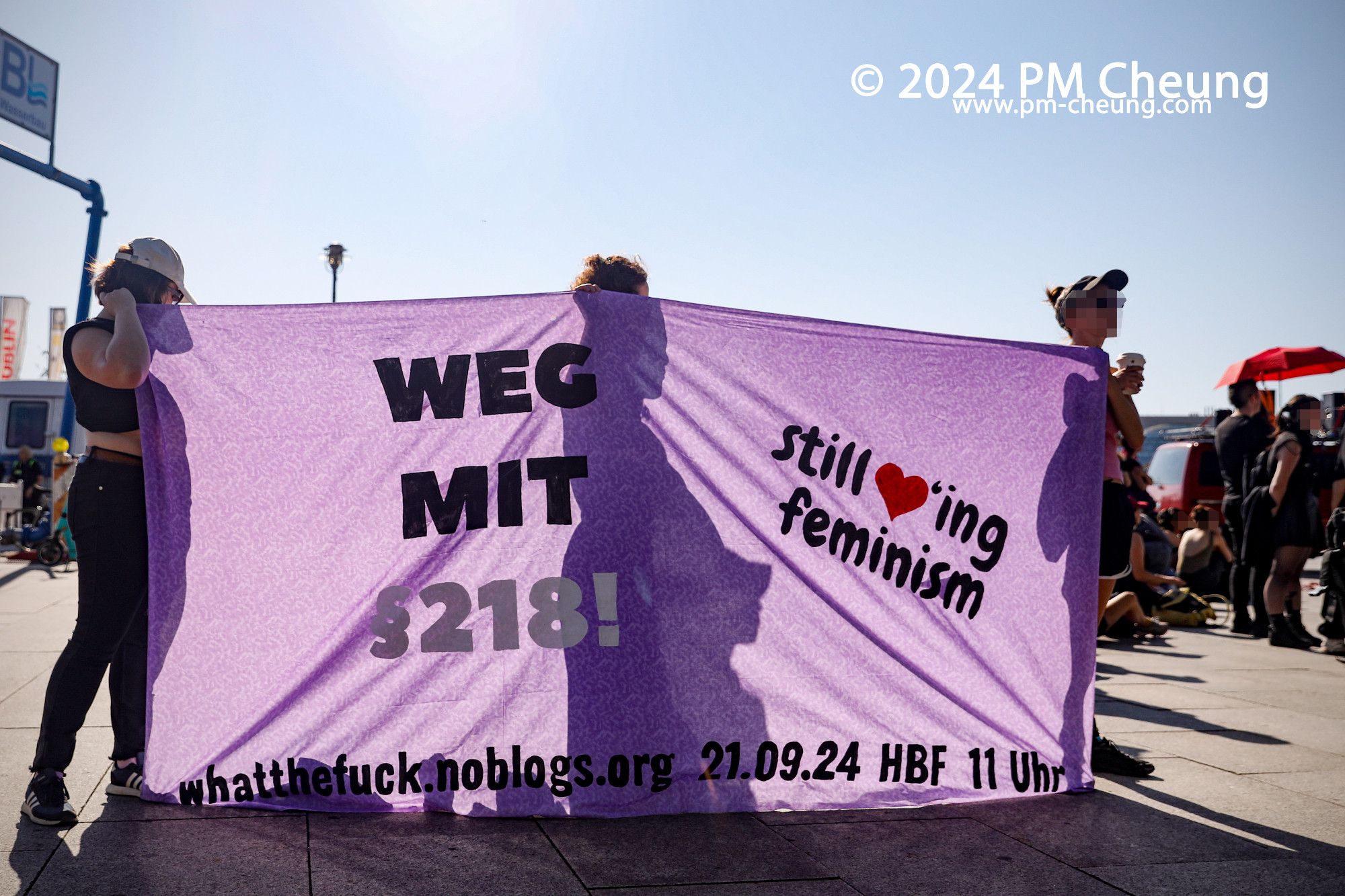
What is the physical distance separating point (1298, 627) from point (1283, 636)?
0.63ft

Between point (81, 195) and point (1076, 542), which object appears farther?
point (81, 195)

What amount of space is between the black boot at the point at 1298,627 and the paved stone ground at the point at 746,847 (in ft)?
15.8

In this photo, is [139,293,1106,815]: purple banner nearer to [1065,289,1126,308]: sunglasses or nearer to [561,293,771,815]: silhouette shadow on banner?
[561,293,771,815]: silhouette shadow on banner

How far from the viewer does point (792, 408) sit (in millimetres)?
4113

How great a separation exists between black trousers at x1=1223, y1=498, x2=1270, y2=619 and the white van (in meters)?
24.3

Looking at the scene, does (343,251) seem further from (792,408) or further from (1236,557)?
(792,408)

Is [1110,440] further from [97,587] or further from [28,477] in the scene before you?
[28,477]

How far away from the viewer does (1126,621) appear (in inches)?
368

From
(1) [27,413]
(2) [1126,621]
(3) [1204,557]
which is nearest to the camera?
(2) [1126,621]

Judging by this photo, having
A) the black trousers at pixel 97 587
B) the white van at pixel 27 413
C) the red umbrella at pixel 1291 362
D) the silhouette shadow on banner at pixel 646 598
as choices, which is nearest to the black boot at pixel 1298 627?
the red umbrella at pixel 1291 362

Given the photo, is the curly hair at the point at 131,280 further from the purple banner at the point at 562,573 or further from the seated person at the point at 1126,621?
the seated person at the point at 1126,621

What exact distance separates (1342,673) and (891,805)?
533cm

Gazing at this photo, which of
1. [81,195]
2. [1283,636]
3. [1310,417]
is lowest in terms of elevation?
[1283,636]

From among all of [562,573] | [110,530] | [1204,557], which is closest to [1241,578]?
[1204,557]
